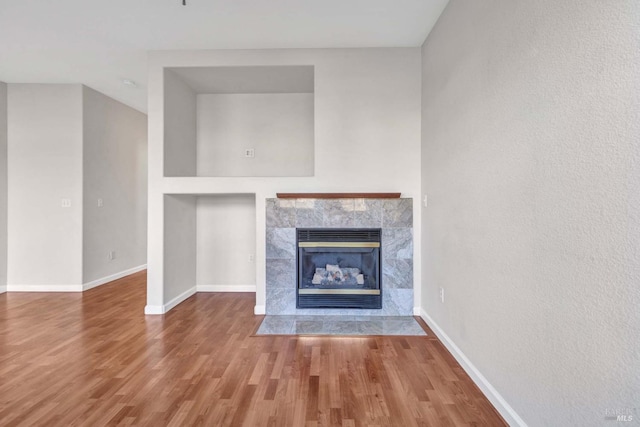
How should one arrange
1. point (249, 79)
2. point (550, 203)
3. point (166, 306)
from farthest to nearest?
point (249, 79) < point (166, 306) < point (550, 203)

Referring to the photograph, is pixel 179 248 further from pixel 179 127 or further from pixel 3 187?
pixel 3 187

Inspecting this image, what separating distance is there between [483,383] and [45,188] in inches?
216

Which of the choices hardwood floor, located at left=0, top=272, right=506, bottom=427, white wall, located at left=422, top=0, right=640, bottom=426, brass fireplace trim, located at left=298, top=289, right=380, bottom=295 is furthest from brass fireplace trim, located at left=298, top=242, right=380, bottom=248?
white wall, located at left=422, top=0, right=640, bottom=426

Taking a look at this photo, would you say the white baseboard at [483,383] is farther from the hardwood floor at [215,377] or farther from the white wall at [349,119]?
the white wall at [349,119]

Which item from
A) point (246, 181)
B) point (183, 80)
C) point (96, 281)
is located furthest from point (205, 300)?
point (183, 80)

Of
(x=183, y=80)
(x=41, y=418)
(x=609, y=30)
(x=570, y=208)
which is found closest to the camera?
(x=609, y=30)

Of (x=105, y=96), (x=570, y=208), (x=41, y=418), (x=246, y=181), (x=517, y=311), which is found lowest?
(x=41, y=418)

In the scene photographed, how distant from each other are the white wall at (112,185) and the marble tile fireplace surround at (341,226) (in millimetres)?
2927

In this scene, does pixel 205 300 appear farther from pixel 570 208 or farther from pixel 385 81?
pixel 570 208

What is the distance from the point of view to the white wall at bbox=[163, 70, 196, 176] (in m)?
3.47

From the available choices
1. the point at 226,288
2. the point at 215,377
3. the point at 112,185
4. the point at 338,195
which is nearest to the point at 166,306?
the point at 226,288

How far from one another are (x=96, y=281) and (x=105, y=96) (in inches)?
108

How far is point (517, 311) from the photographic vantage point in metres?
1.60

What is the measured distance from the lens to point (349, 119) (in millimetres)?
3354
